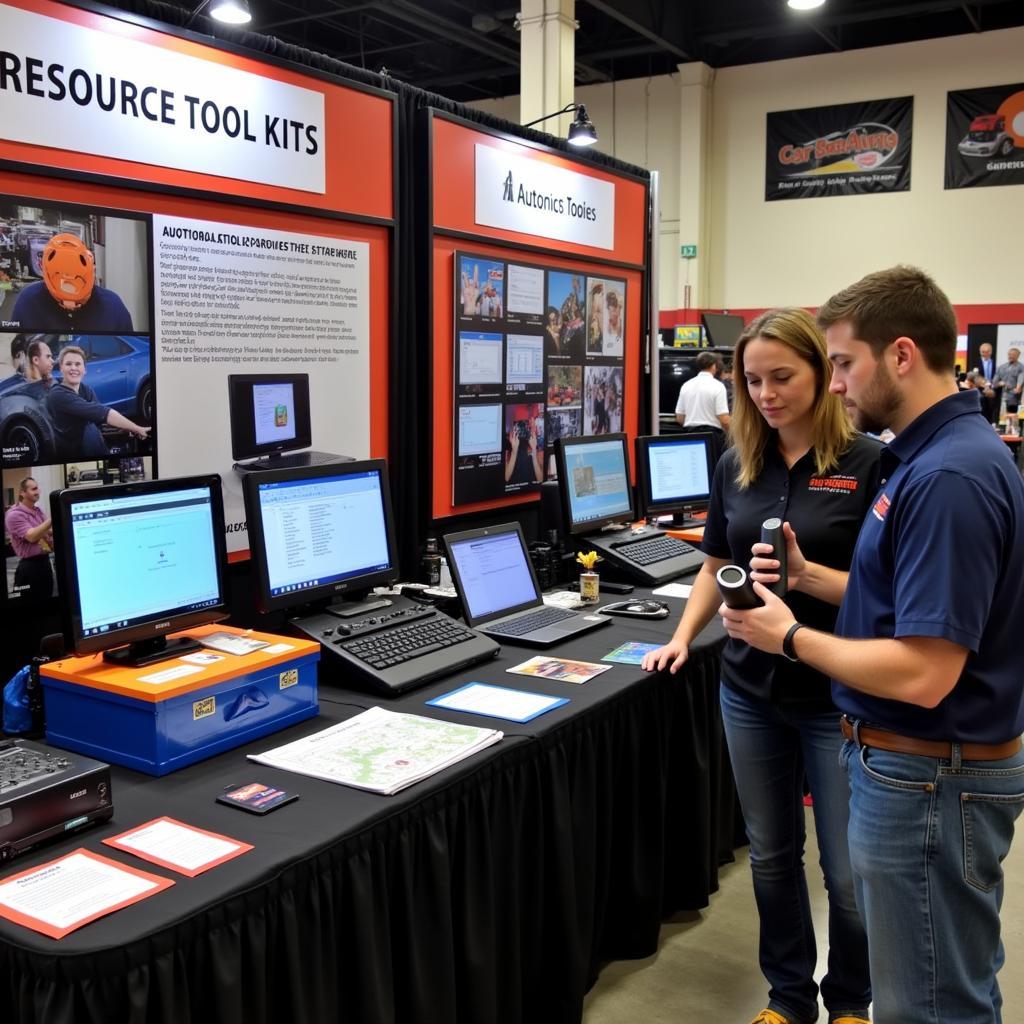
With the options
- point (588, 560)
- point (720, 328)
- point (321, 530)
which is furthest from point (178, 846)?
point (720, 328)

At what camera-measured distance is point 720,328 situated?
8.98 m

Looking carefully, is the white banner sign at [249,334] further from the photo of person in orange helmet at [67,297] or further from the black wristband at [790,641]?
the black wristband at [790,641]

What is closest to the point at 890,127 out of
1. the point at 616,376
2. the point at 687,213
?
the point at 687,213

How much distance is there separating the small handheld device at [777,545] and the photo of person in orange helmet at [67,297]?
1606mm

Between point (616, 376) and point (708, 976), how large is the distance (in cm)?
284

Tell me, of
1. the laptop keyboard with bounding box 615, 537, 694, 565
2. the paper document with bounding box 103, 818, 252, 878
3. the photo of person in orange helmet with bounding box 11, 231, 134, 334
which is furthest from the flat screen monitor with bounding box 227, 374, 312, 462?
the paper document with bounding box 103, 818, 252, 878

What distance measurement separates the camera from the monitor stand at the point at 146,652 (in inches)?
72.7

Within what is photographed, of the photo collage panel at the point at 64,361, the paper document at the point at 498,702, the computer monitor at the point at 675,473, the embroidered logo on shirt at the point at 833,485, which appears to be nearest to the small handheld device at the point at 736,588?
the embroidered logo on shirt at the point at 833,485

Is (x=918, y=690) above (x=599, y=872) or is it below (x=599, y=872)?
above

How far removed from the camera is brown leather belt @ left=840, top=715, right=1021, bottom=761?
4.75 feet

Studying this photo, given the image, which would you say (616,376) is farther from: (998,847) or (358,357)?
(998,847)

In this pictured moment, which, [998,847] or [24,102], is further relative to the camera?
[24,102]

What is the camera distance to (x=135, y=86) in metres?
2.43

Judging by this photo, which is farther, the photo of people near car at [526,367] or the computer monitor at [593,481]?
the photo of people near car at [526,367]
